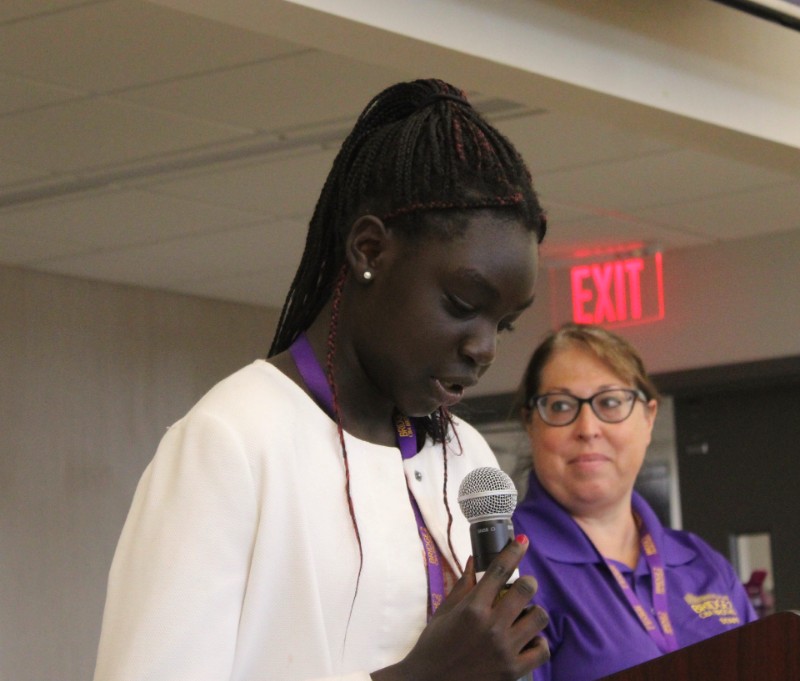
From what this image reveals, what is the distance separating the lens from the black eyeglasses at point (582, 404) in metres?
2.89

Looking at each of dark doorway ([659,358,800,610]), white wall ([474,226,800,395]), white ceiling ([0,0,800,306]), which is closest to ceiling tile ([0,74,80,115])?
white ceiling ([0,0,800,306])

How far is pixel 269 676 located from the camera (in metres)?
1.37

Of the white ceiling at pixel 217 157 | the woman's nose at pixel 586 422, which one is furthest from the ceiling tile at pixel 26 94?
the woman's nose at pixel 586 422

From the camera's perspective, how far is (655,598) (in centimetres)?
263

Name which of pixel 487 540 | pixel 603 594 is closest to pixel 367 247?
pixel 487 540

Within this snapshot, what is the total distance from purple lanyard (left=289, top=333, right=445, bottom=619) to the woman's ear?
11 centimetres

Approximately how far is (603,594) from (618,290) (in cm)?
482

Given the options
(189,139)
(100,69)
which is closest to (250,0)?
(100,69)

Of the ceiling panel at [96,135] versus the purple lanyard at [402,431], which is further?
the ceiling panel at [96,135]

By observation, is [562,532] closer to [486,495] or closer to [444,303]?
[486,495]

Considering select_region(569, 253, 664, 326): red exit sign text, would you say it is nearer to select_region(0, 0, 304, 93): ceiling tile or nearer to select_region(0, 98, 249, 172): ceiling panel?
select_region(0, 98, 249, 172): ceiling panel

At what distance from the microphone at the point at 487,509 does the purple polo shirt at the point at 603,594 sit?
2.98ft

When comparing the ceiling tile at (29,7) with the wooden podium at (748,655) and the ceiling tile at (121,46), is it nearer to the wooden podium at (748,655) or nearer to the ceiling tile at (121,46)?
the ceiling tile at (121,46)

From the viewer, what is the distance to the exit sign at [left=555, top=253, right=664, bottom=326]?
7129mm
